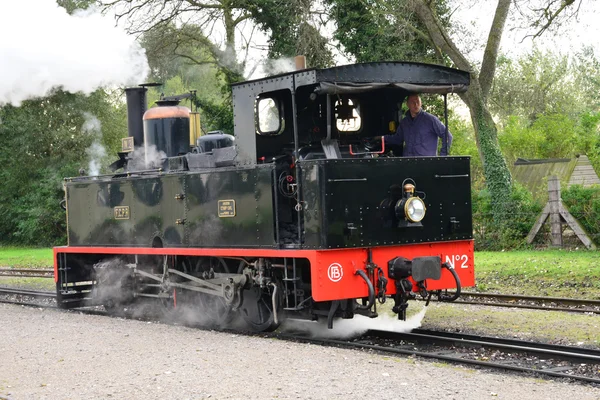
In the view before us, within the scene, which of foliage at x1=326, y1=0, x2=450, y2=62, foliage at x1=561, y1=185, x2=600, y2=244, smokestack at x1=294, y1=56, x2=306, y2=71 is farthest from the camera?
foliage at x1=326, y1=0, x2=450, y2=62

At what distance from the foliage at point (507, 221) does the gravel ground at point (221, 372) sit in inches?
467

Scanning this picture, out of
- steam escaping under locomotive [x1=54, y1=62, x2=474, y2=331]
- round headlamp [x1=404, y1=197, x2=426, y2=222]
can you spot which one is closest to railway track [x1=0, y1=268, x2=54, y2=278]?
steam escaping under locomotive [x1=54, y1=62, x2=474, y2=331]

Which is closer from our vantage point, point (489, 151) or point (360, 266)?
point (360, 266)

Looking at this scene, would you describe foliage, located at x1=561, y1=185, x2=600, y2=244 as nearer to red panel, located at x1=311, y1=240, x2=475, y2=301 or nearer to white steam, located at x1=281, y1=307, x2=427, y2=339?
white steam, located at x1=281, y1=307, x2=427, y2=339

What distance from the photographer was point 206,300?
11.0 m

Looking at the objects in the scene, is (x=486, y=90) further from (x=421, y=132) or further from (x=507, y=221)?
(x=421, y=132)

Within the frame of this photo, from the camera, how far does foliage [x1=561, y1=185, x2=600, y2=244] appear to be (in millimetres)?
18375

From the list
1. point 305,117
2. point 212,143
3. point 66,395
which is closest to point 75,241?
point 212,143

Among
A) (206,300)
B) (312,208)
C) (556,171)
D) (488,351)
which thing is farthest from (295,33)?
(488,351)

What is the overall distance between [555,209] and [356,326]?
1025 cm

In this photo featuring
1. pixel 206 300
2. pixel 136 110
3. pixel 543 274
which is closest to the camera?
pixel 206 300

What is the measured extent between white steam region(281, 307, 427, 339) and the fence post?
→ 942cm

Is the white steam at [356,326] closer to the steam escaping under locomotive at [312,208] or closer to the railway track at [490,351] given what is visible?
the railway track at [490,351]

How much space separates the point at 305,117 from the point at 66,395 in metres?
4.13
